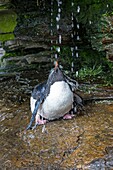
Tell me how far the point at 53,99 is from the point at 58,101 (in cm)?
6

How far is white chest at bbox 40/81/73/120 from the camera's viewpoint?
401 cm

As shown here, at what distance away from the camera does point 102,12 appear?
7332 mm

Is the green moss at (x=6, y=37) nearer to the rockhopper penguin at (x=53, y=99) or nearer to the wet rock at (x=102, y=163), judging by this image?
the rockhopper penguin at (x=53, y=99)

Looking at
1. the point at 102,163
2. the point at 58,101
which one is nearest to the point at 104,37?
the point at 58,101

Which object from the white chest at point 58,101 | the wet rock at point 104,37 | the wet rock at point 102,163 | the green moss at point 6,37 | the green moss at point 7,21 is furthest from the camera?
the green moss at point 7,21

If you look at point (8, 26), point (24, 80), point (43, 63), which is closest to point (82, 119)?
point (24, 80)

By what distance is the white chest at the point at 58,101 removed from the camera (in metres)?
4.01

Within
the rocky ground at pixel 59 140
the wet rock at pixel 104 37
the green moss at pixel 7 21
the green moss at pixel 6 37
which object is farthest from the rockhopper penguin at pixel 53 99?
the green moss at pixel 7 21

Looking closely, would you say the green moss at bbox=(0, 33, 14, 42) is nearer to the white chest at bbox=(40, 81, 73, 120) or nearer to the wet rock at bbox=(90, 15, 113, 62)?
the wet rock at bbox=(90, 15, 113, 62)

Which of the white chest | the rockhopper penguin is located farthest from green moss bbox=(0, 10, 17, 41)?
the white chest

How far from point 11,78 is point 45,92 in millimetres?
2404

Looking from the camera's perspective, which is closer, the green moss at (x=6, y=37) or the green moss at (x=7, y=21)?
the green moss at (x=6, y=37)

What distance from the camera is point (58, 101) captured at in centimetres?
404

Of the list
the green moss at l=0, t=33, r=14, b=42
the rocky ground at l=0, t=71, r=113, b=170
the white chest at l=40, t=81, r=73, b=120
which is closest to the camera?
the rocky ground at l=0, t=71, r=113, b=170
